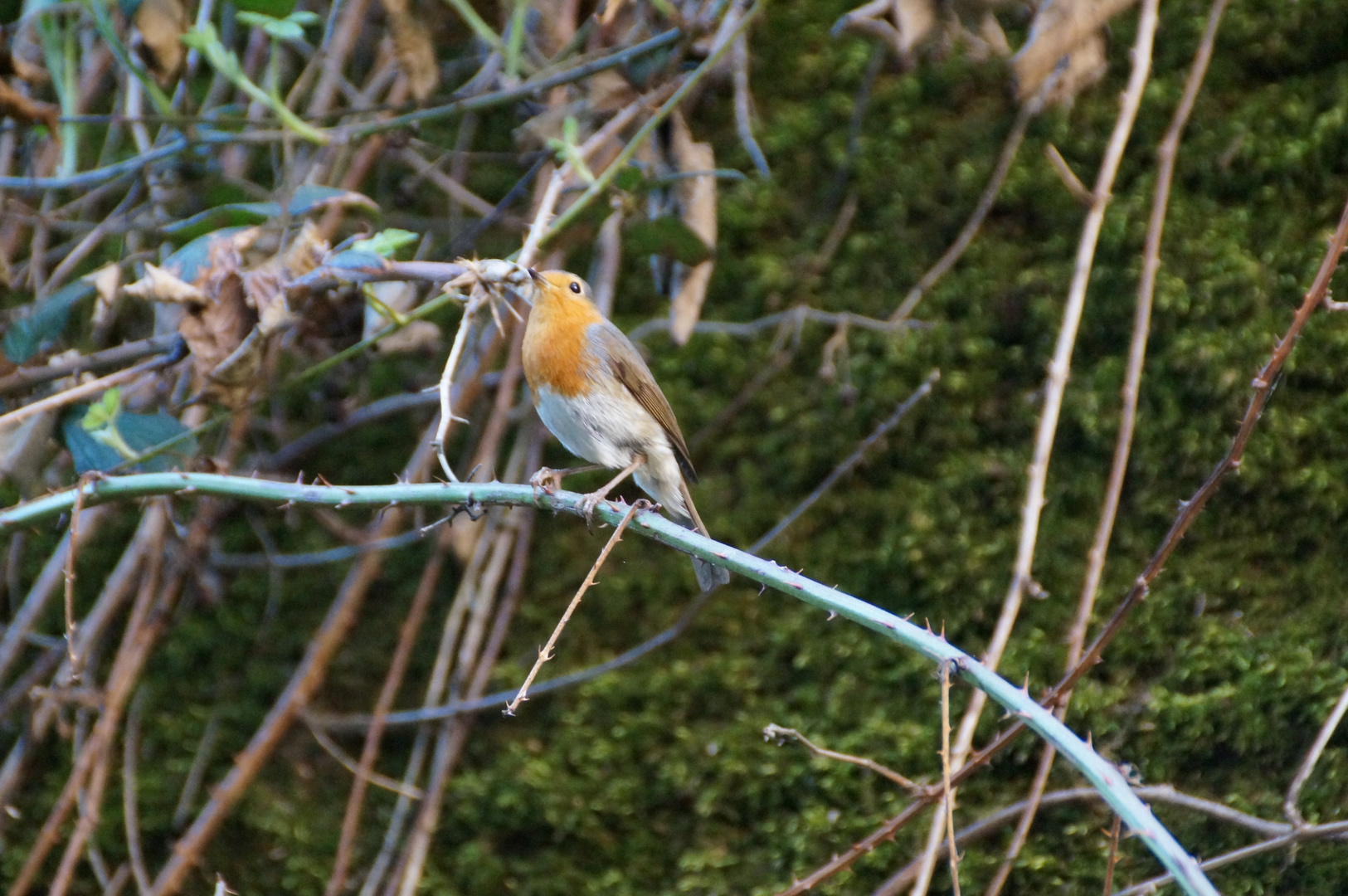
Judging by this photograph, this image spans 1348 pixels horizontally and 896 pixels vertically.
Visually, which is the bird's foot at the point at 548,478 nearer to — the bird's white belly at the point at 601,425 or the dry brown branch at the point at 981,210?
the bird's white belly at the point at 601,425

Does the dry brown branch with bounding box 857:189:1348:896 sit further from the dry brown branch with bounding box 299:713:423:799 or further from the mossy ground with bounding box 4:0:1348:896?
the dry brown branch with bounding box 299:713:423:799

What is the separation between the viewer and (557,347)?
2.89m

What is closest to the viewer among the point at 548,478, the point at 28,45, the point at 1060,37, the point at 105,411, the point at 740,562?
the point at 740,562

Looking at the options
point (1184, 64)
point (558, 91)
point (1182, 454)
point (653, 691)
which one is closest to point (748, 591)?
point (653, 691)

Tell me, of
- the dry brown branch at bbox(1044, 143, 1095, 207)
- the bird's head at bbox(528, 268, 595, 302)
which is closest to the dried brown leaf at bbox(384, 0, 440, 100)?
the bird's head at bbox(528, 268, 595, 302)

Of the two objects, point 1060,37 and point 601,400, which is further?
point 601,400

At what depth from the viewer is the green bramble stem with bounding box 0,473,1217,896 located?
4.48 ft

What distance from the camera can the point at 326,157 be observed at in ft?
10.3

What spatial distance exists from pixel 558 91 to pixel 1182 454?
211cm

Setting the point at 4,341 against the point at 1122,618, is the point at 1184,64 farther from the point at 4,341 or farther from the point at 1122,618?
the point at 4,341

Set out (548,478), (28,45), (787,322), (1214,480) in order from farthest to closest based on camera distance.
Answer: (28,45) → (787,322) → (548,478) → (1214,480)

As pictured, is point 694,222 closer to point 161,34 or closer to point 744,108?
point 744,108

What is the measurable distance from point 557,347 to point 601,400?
0.62 ft

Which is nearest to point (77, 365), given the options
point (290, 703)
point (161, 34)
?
point (161, 34)
